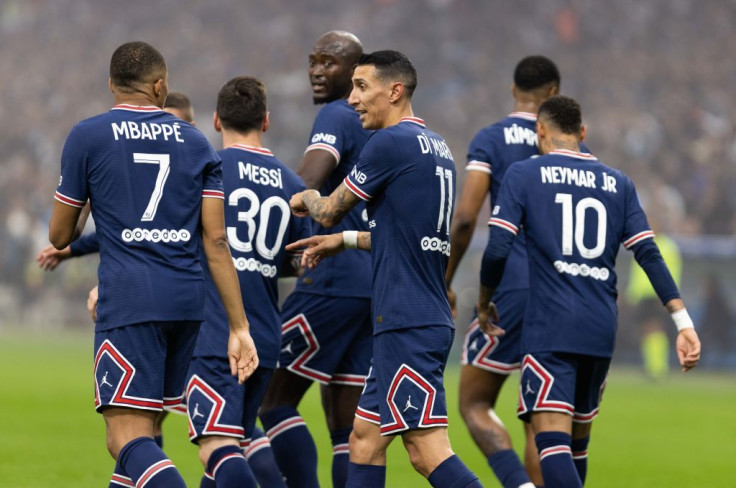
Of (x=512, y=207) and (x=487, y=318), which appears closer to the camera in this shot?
(x=512, y=207)

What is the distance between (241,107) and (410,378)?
5.72ft

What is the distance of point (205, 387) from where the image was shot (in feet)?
17.1

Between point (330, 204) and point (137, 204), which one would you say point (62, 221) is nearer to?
point (137, 204)

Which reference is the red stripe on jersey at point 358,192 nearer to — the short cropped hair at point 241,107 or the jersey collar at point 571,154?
the short cropped hair at point 241,107

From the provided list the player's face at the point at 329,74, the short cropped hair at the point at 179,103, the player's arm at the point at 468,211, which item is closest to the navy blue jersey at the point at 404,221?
the player's face at the point at 329,74

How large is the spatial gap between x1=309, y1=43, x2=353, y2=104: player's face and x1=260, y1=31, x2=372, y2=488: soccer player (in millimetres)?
124

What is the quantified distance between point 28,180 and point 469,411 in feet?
66.8

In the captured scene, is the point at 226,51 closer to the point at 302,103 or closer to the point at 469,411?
the point at 302,103

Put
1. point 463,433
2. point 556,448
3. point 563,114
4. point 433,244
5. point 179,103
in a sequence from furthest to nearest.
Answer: point 463,433, point 179,103, point 563,114, point 556,448, point 433,244

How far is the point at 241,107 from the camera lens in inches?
219

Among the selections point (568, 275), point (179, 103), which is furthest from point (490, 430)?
point (179, 103)

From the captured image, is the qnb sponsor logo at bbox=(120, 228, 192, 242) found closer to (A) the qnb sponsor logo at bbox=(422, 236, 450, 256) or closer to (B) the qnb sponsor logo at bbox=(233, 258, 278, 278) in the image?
(B) the qnb sponsor logo at bbox=(233, 258, 278, 278)

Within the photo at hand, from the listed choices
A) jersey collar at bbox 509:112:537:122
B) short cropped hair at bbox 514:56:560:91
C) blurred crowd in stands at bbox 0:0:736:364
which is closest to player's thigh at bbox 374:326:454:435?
jersey collar at bbox 509:112:537:122

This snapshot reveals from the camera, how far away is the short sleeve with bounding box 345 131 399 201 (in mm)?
4750
